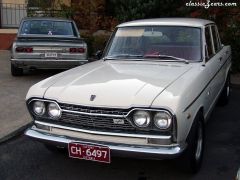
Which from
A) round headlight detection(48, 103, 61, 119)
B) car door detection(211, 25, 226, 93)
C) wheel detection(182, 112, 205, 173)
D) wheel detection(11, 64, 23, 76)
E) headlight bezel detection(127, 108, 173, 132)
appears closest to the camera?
headlight bezel detection(127, 108, 173, 132)

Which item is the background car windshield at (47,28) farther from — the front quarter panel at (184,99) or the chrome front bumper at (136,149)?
the chrome front bumper at (136,149)

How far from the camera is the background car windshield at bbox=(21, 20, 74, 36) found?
10.3 m

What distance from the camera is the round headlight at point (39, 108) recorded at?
14.6 ft

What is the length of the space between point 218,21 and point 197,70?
681cm

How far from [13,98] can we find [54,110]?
3.63 meters

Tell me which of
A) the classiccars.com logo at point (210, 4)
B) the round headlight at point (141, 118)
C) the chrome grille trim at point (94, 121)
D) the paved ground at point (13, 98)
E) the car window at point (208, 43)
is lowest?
the paved ground at point (13, 98)

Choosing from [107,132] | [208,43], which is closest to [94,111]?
[107,132]

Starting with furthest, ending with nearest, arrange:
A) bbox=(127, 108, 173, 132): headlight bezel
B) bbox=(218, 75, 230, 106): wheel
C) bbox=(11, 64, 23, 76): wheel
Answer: bbox=(11, 64, 23, 76): wheel < bbox=(218, 75, 230, 106): wheel < bbox=(127, 108, 173, 132): headlight bezel

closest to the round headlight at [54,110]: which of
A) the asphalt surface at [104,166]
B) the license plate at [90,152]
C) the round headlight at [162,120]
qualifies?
the license plate at [90,152]

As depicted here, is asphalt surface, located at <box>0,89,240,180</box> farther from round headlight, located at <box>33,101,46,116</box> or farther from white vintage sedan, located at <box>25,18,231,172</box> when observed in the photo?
round headlight, located at <box>33,101,46,116</box>

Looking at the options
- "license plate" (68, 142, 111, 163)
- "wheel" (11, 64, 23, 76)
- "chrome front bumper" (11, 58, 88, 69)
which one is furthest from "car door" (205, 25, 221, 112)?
"wheel" (11, 64, 23, 76)

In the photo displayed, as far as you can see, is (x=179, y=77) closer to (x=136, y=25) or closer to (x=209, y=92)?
(x=209, y=92)

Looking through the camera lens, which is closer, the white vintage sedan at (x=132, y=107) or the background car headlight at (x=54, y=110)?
the white vintage sedan at (x=132, y=107)

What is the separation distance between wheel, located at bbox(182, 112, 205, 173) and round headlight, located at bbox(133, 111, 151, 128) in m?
0.48
